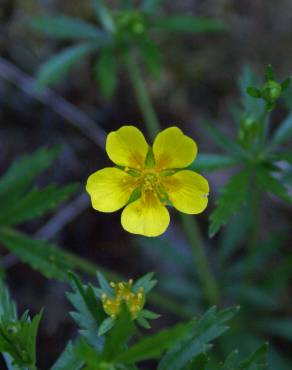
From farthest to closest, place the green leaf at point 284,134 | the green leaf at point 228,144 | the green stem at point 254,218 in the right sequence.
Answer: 1. the green stem at point 254,218
2. the green leaf at point 284,134
3. the green leaf at point 228,144

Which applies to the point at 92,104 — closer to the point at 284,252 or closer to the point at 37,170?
the point at 37,170

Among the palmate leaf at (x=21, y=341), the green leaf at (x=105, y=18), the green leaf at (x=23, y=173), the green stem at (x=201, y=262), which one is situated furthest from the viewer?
the green leaf at (x=105, y=18)

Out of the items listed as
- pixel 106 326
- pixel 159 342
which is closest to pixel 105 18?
pixel 106 326

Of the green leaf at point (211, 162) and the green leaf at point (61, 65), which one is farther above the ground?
the green leaf at point (61, 65)

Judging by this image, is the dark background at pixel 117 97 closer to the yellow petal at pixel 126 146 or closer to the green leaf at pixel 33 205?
the green leaf at pixel 33 205

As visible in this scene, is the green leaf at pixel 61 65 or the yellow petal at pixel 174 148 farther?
the green leaf at pixel 61 65

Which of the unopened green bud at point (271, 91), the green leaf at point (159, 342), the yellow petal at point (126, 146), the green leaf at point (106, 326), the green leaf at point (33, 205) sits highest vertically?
the green leaf at point (33, 205)

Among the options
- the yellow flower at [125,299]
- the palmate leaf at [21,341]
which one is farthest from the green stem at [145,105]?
the palmate leaf at [21,341]

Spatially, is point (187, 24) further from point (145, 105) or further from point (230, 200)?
point (230, 200)

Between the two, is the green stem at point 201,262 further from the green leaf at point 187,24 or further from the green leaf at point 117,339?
the green leaf at point 117,339
